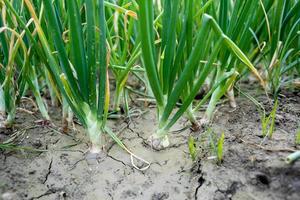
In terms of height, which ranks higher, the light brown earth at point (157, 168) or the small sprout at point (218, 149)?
the small sprout at point (218, 149)

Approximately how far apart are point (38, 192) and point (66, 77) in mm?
320

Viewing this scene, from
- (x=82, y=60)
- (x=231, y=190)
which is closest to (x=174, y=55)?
(x=82, y=60)

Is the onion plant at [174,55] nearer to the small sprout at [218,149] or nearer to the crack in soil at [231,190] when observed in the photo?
the small sprout at [218,149]

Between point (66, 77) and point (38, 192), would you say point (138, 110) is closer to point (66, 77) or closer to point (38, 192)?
point (66, 77)

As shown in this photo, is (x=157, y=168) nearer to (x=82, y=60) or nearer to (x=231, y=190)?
(x=231, y=190)

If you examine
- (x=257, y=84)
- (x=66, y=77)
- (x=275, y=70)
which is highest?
(x=66, y=77)

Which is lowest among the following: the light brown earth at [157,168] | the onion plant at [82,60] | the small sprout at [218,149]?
the light brown earth at [157,168]

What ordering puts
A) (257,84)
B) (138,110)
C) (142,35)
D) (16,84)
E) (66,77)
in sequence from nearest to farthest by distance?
(142,35), (66,77), (16,84), (138,110), (257,84)

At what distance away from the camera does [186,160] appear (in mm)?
1013

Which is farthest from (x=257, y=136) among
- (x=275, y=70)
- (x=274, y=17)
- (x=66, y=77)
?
(x=66, y=77)

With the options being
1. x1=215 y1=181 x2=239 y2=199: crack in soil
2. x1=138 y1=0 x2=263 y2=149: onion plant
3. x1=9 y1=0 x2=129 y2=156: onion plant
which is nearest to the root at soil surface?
x1=138 y1=0 x2=263 y2=149: onion plant

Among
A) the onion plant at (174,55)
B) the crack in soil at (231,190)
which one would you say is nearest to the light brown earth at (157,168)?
the crack in soil at (231,190)

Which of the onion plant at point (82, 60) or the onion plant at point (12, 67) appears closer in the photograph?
the onion plant at point (82, 60)

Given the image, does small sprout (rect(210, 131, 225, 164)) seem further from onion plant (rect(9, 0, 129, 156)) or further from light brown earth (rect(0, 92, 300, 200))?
onion plant (rect(9, 0, 129, 156))
